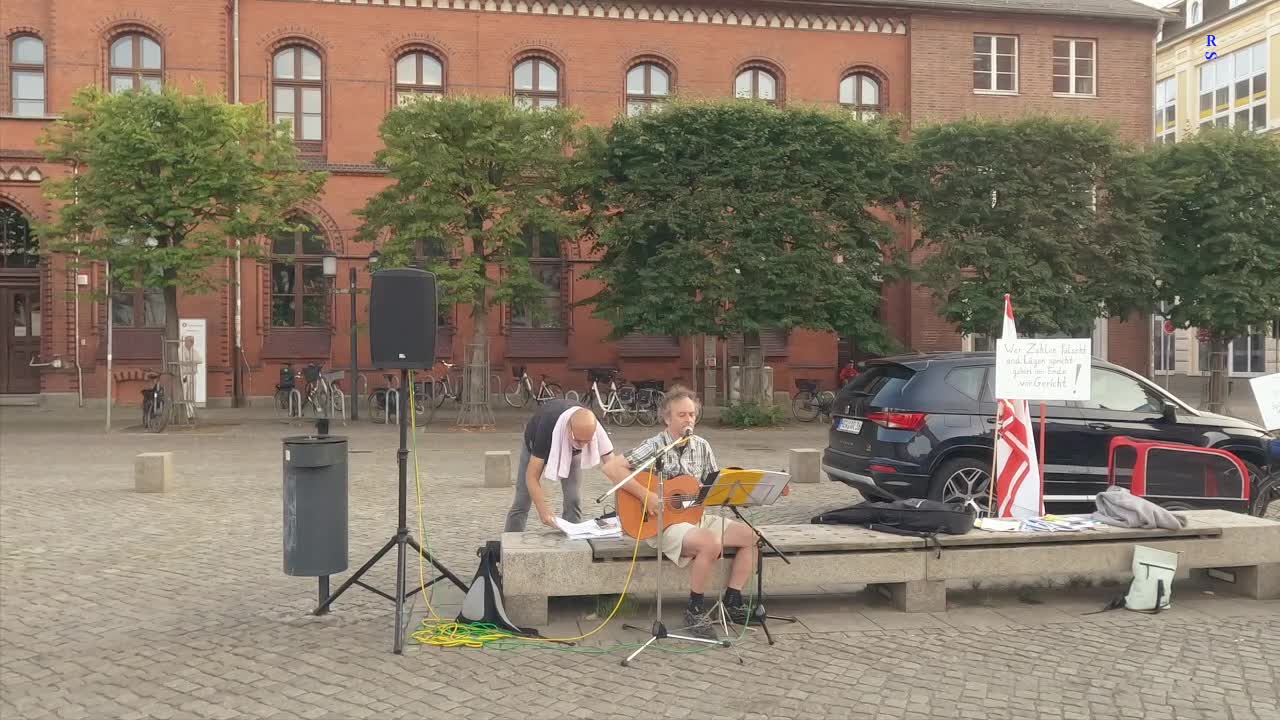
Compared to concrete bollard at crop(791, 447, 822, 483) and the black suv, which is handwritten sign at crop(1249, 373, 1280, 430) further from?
concrete bollard at crop(791, 447, 822, 483)

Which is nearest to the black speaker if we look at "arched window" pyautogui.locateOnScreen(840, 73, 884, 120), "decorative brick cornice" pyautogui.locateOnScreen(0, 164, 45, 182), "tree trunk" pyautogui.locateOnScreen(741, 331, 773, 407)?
"tree trunk" pyautogui.locateOnScreen(741, 331, 773, 407)

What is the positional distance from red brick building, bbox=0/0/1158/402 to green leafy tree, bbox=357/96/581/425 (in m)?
4.70

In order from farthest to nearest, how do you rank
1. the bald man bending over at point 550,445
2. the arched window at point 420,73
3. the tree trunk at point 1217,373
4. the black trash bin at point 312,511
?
the arched window at point 420,73 → the tree trunk at point 1217,373 → the bald man bending over at point 550,445 → the black trash bin at point 312,511

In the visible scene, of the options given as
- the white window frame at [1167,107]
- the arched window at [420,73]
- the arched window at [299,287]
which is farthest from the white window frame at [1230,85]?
the arched window at [299,287]

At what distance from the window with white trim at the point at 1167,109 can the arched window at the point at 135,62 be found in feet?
135

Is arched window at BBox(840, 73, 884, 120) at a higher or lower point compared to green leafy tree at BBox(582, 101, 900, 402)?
higher

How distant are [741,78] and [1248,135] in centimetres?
1350

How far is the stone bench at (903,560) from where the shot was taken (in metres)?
5.98

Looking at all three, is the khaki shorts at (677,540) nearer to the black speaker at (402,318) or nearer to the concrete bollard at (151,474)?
the black speaker at (402,318)

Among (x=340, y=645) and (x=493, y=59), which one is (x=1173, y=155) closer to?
(x=493, y=59)

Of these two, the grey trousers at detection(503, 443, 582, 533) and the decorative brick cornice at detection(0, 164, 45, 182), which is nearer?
the grey trousers at detection(503, 443, 582, 533)

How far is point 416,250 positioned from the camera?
916 inches

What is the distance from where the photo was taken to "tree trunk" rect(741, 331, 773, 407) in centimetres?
2298

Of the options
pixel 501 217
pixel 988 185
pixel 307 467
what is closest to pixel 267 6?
pixel 501 217
